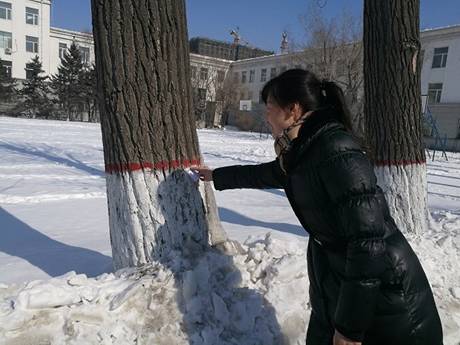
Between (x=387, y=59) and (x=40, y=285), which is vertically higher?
(x=387, y=59)

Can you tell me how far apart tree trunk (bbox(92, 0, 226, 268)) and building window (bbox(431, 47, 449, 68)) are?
3520 centimetres

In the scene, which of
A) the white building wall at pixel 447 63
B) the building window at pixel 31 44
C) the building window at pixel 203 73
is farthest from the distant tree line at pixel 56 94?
the white building wall at pixel 447 63

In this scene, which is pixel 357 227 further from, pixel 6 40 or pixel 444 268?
pixel 6 40

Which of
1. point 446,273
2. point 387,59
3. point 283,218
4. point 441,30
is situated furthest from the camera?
point 441,30

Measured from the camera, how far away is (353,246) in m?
1.48

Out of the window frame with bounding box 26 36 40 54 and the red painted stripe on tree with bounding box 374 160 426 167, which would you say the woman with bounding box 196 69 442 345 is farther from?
the window frame with bounding box 26 36 40 54

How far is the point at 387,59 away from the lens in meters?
4.00

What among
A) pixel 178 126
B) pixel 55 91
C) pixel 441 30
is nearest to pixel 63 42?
pixel 55 91

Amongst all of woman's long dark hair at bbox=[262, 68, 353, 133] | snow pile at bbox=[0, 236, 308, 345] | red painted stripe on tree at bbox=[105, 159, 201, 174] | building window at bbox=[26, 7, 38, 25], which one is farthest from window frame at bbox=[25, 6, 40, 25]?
woman's long dark hair at bbox=[262, 68, 353, 133]

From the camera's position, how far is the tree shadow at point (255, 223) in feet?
16.5

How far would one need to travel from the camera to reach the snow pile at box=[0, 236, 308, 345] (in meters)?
2.16

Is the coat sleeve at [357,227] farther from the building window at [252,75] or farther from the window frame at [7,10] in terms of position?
the window frame at [7,10]

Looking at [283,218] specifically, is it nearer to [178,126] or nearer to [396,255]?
[178,126]

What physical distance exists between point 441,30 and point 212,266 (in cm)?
3564
